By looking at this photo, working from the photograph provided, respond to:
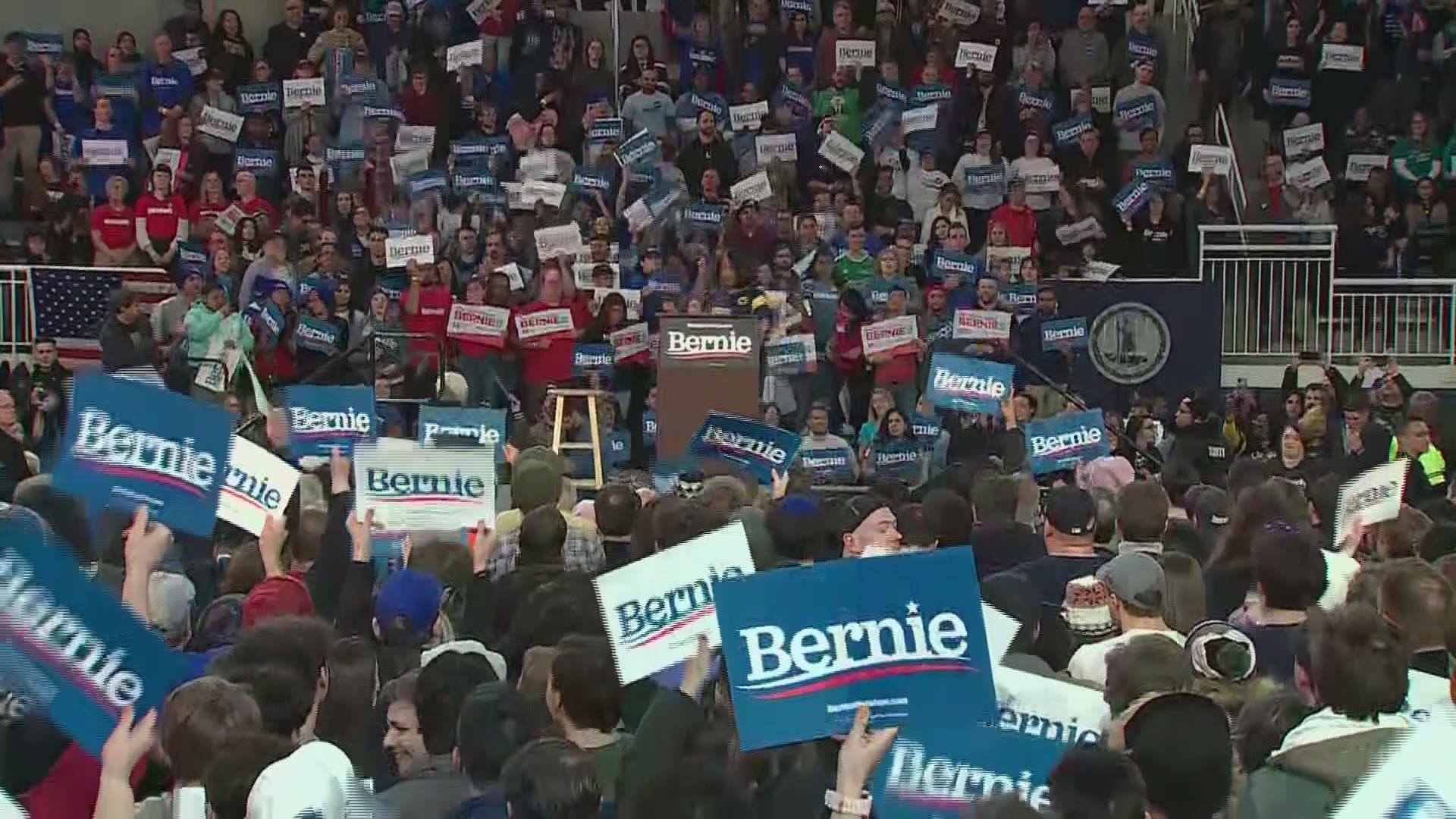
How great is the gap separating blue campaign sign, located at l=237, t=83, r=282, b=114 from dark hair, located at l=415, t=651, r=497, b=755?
1704 centimetres

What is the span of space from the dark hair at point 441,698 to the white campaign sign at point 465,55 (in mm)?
16994

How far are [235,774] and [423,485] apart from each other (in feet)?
14.2

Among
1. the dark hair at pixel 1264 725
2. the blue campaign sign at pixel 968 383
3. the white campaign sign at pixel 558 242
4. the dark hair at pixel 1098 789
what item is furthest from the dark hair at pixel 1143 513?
the white campaign sign at pixel 558 242

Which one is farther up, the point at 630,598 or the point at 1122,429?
the point at 630,598

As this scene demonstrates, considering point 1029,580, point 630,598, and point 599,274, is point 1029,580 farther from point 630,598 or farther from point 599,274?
point 599,274

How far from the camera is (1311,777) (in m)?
4.61

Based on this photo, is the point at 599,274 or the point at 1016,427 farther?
the point at 599,274

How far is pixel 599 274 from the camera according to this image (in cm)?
1859

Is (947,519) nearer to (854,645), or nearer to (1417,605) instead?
(1417,605)

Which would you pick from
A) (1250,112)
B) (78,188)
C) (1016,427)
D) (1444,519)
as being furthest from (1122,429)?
(78,188)

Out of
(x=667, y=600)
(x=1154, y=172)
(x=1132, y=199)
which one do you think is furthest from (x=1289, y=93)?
(x=667, y=600)

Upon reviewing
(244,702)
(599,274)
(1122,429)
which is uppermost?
(244,702)

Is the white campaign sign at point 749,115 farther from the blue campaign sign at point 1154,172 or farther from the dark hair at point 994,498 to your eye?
the dark hair at point 994,498

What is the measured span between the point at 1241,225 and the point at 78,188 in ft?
36.1
